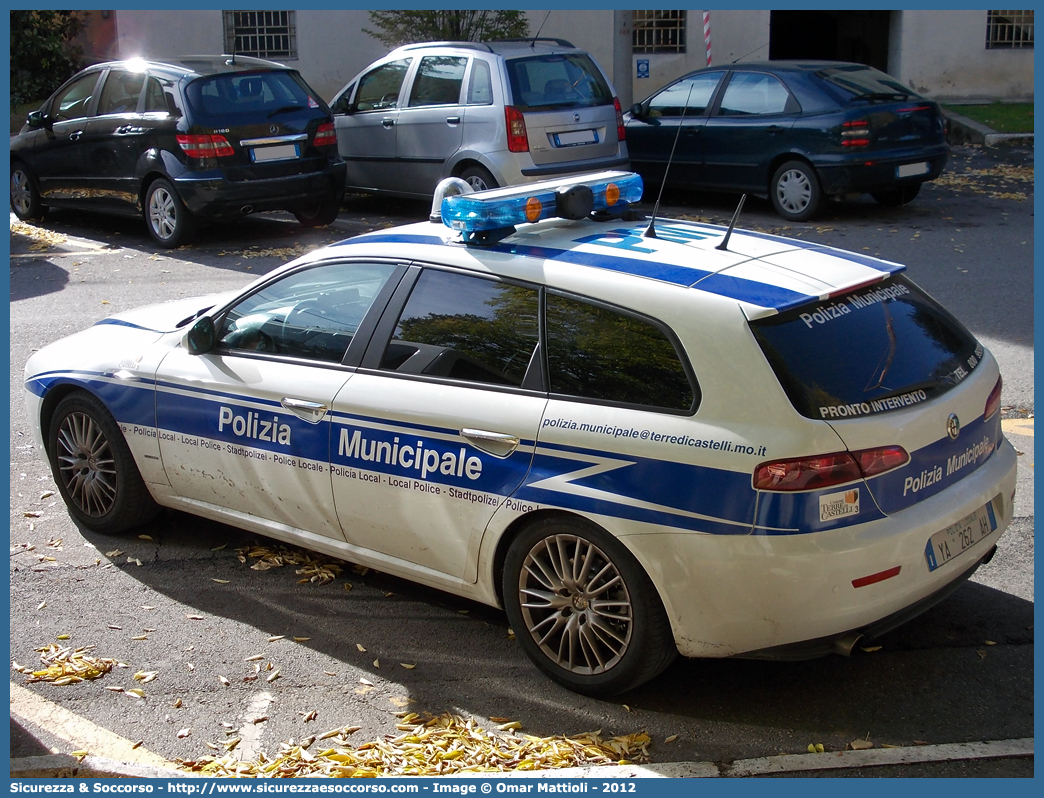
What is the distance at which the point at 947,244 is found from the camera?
11352 mm

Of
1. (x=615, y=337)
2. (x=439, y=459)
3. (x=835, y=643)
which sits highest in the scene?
(x=615, y=337)

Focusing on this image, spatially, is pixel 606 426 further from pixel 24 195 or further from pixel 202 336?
pixel 24 195

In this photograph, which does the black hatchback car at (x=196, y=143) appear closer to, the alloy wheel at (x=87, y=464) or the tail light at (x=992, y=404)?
the alloy wheel at (x=87, y=464)

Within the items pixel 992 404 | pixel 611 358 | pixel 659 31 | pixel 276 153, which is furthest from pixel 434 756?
pixel 659 31

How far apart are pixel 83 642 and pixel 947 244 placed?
9.41m

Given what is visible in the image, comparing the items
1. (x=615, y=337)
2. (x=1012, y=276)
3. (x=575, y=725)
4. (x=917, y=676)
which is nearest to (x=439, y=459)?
(x=615, y=337)

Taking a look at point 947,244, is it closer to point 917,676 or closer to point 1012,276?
point 1012,276

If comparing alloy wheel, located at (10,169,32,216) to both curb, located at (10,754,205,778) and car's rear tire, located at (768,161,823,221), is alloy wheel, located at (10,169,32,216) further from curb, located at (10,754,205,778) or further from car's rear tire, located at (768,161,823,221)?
curb, located at (10,754,205,778)

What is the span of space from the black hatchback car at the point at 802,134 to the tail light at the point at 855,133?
10 millimetres

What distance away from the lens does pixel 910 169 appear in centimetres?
1240

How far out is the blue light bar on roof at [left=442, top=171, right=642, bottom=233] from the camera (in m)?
4.28

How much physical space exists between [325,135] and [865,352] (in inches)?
364

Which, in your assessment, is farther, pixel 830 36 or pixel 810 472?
pixel 830 36

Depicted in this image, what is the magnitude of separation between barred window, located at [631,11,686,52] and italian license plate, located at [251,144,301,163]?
38.8 feet
